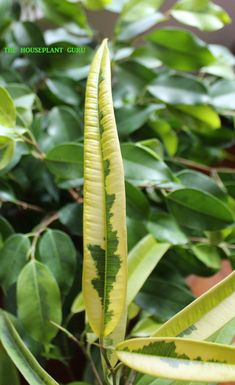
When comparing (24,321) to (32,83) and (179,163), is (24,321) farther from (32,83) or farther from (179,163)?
(32,83)

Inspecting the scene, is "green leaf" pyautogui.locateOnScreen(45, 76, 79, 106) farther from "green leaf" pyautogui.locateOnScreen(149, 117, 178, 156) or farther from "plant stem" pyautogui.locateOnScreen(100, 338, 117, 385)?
"plant stem" pyautogui.locateOnScreen(100, 338, 117, 385)

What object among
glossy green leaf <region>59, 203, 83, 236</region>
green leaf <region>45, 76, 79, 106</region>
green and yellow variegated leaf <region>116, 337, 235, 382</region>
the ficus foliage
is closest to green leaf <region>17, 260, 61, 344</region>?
the ficus foliage

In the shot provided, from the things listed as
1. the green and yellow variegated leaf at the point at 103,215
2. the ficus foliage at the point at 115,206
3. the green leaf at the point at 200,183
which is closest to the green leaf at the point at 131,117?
the ficus foliage at the point at 115,206

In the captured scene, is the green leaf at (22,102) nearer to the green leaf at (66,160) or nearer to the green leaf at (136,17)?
the green leaf at (66,160)

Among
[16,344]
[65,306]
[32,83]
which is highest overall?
[32,83]

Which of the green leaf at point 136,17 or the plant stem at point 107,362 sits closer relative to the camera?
the plant stem at point 107,362

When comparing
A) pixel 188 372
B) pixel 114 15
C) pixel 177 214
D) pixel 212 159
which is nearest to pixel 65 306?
pixel 177 214

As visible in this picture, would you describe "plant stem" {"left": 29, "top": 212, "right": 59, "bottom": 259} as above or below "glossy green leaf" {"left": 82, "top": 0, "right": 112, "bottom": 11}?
below
